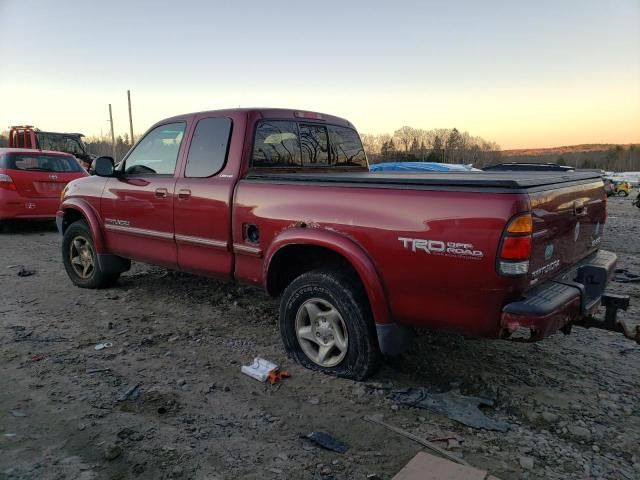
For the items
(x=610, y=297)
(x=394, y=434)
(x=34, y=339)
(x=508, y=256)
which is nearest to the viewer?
(x=508, y=256)

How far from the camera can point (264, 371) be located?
3.64 m

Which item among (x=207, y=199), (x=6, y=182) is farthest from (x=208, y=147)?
(x=6, y=182)

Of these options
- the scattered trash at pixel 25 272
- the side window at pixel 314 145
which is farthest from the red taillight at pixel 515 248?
the scattered trash at pixel 25 272

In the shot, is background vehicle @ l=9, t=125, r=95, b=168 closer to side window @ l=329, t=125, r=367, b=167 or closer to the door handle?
side window @ l=329, t=125, r=367, b=167

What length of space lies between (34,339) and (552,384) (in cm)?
426

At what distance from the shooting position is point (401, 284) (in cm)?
304

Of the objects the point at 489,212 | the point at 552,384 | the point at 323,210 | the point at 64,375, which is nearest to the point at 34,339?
the point at 64,375

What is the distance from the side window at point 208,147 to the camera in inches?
167

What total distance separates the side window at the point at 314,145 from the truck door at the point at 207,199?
0.75 metres

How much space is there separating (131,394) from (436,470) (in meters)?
2.06

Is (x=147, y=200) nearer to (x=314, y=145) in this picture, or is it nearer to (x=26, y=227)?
(x=314, y=145)

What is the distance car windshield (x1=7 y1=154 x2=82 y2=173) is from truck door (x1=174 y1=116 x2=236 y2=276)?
6.60 metres

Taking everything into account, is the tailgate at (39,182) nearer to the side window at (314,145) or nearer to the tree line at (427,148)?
the side window at (314,145)

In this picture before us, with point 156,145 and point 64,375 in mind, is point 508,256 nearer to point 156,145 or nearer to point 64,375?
point 64,375
